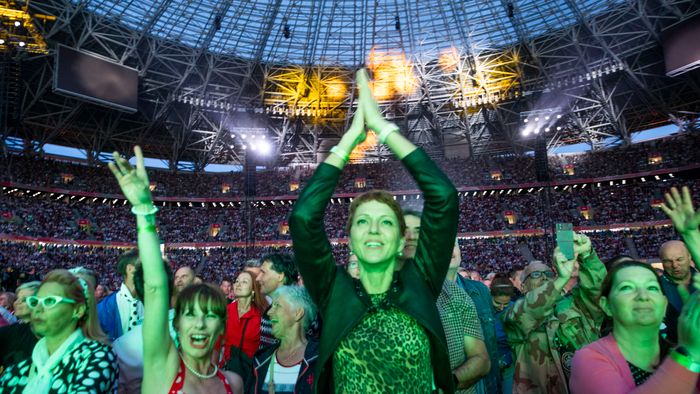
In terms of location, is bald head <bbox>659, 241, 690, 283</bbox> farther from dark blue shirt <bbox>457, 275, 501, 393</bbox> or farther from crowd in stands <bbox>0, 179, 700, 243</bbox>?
crowd in stands <bbox>0, 179, 700, 243</bbox>

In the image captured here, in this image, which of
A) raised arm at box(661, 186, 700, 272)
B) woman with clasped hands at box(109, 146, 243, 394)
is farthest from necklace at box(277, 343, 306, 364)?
raised arm at box(661, 186, 700, 272)

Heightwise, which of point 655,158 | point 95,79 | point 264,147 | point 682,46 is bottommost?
point 655,158

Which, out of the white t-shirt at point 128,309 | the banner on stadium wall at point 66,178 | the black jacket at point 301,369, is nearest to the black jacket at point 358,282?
the black jacket at point 301,369

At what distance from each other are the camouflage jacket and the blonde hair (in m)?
2.98

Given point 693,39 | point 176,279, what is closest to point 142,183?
point 176,279

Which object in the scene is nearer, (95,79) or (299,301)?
(299,301)

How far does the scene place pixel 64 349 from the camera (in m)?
2.65

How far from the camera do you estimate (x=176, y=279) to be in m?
5.23

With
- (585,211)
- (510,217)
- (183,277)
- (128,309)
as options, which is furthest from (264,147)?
(128,309)

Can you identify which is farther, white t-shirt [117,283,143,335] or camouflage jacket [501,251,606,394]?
white t-shirt [117,283,143,335]

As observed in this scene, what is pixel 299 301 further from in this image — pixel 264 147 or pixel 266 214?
pixel 266 214

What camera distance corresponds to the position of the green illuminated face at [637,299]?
229 cm

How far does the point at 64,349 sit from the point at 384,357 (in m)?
1.88

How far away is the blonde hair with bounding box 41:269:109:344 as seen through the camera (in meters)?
2.76
